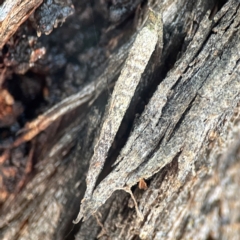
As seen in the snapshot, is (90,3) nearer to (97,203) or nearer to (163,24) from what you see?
(163,24)

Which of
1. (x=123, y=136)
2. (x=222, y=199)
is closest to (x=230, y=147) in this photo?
(x=222, y=199)

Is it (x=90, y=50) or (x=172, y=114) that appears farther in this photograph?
(x=90, y=50)

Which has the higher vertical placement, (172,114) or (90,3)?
(90,3)

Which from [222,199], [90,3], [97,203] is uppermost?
[90,3]
